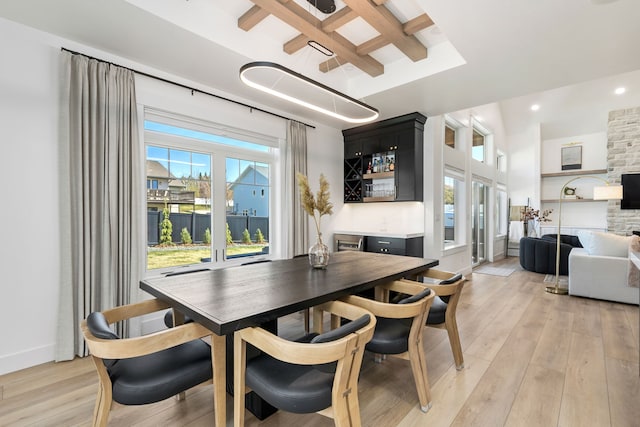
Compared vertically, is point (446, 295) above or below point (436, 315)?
above

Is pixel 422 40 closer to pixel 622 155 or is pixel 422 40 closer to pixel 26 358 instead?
pixel 26 358

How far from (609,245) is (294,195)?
4697mm

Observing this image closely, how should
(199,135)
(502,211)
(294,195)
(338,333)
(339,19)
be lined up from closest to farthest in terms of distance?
(338,333) → (339,19) → (199,135) → (294,195) → (502,211)

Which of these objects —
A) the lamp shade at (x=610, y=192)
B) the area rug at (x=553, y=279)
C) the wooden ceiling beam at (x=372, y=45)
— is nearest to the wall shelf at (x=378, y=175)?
the wooden ceiling beam at (x=372, y=45)

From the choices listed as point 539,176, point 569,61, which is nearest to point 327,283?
point 569,61

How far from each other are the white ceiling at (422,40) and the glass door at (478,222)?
3.26m

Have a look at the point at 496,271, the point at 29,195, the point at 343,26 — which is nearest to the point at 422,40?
the point at 343,26

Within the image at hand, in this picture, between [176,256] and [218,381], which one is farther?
[176,256]

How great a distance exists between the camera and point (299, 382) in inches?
53.1

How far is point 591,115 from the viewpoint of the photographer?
775 cm

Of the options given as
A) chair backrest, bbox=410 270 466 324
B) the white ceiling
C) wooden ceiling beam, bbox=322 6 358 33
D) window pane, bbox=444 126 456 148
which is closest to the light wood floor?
chair backrest, bbox=410 270 466 324

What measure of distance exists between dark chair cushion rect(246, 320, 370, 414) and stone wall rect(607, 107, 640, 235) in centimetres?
926

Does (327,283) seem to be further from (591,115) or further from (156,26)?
(591,115)

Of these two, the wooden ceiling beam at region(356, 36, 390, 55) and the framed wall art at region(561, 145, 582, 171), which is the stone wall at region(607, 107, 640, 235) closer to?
the framed wall art at region(561, 145, 582, 171)
